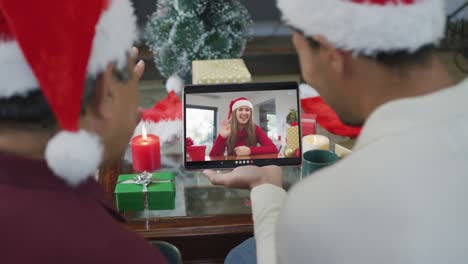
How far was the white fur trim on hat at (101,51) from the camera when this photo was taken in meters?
0.64

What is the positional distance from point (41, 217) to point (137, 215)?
2.07 feet

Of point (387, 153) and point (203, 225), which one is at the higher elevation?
point (387, 153)

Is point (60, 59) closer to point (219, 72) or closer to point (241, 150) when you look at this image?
point (241, 150)

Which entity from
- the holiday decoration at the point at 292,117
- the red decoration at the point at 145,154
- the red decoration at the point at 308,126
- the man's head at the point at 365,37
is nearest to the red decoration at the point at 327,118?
the red decoration at the point at 308,126

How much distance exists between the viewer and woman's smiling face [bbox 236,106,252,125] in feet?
4.26

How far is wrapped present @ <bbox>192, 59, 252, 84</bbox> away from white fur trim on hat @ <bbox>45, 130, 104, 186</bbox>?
73 cm

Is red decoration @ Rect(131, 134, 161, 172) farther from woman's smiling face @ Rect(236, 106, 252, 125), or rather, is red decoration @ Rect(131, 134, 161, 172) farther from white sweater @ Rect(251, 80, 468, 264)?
white sweater @ Rect(251, 80, 468, 264)

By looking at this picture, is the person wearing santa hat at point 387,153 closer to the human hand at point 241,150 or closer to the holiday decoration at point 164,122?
the human hand at point 241,150

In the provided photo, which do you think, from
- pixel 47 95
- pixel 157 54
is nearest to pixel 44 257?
pixel 47 95

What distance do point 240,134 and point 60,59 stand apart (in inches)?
27.3

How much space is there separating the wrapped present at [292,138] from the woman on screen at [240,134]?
1.9 inches

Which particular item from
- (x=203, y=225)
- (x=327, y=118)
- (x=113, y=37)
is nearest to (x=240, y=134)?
(x=203, y=225)

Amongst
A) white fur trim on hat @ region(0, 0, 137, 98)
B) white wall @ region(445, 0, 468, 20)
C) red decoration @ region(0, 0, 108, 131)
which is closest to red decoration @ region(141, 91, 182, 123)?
white fur trim on hat @ region(0, 0, 137, 98)

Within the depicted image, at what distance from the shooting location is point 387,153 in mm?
687
